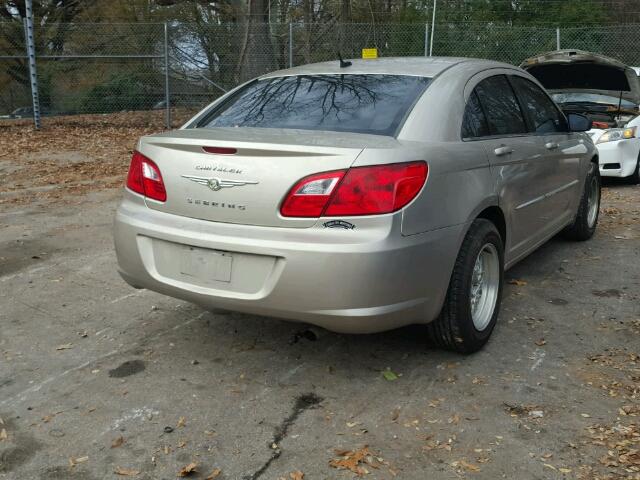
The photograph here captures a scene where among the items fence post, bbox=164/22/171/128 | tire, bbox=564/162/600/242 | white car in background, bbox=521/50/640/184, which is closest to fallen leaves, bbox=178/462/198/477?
tire, bbox=564/162/600/242

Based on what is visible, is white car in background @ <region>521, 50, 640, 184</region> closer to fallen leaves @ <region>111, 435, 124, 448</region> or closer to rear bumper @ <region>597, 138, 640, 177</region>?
rear bumper @ <region>597, 138, 640, 177</region>

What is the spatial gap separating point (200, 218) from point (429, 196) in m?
1.11

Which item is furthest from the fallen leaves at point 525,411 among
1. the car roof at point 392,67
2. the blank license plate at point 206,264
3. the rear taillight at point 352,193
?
the car roof at point 392,67

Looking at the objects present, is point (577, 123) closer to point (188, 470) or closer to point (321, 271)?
point (321, 271)

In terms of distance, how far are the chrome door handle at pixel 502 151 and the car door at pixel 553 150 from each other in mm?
649

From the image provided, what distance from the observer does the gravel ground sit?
9.06 feet

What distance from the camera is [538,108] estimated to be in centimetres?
490

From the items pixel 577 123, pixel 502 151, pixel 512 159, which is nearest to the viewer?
pixel 502 151

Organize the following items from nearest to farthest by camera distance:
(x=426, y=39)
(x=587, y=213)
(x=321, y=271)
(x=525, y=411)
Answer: (x=321, y=271), (x=525, y=411), (x=587, y=213), (x=426, y=39)

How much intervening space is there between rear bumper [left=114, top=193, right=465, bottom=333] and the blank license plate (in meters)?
0.02

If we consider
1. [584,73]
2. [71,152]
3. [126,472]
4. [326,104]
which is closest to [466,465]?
[126,472]

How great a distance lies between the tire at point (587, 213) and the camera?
19.4 feet

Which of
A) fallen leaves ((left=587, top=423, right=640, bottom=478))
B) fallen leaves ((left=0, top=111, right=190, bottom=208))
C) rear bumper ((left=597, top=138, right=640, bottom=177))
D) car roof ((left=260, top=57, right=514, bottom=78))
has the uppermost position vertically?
car roof ((left=260, top=57, right=514, bottom=78))

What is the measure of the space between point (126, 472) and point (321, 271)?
1151 mm
